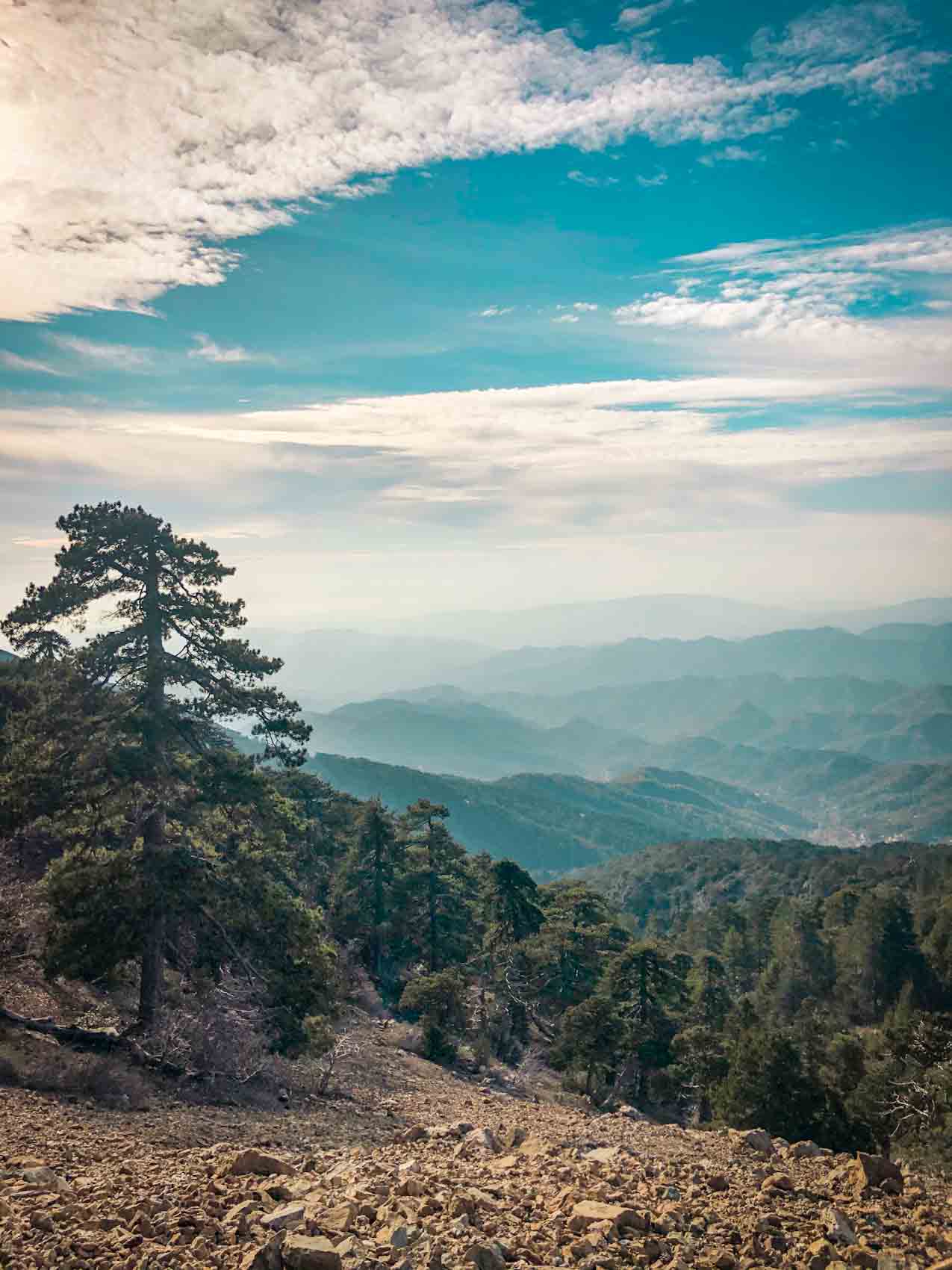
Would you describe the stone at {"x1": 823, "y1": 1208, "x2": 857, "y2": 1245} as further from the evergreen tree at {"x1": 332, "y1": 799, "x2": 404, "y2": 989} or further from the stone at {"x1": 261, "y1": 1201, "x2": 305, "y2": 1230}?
the evergreen tree at {"x1": 332, "y1": 799, "x2": 404, "y2": 989}

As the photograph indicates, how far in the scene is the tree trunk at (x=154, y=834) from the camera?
42.0ft

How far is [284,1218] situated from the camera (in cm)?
625

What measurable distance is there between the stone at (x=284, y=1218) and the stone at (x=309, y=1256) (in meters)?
0.54

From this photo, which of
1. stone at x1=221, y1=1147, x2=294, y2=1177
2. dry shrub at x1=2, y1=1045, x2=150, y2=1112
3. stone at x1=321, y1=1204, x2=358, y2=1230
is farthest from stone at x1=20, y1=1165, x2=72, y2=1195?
dry shrub at x1=2, y1=1045, x2=150, y2=1112

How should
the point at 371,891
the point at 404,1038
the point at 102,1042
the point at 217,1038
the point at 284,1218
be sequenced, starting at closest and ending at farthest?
the point at 284,1218 → the point at 102,1042 → the point at 217,1038 → the point at 404,1038 → the point at 371,891

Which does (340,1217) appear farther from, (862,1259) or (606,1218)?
(862,1259)

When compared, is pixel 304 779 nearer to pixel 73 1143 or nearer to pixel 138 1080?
pixel 138 1080

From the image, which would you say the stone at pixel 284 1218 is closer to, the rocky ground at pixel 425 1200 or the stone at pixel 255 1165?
the rocky ground at pixel 425 1200

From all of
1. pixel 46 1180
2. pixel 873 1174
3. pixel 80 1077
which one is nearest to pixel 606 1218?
pixel 873 1174

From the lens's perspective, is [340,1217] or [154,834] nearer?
[340,1217]

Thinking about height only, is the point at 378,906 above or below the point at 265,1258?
below

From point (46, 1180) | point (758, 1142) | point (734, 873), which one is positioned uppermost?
point (46, 1180)

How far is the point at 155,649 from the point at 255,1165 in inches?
365

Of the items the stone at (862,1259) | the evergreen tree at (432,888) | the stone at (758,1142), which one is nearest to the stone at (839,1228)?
the stone at (862,1259)
